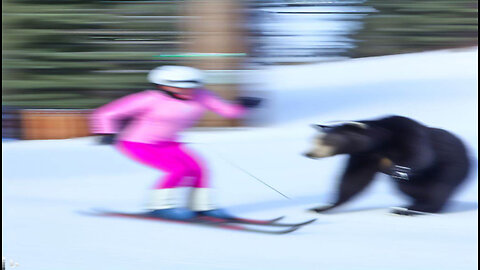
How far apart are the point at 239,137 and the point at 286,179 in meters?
0.73

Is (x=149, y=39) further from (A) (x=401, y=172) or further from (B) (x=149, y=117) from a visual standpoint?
(A) (x=401, y=172)

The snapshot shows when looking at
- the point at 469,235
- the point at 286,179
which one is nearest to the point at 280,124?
the point at 286,179

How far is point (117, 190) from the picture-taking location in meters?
5.05

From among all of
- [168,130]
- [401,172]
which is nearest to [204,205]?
[168,130]

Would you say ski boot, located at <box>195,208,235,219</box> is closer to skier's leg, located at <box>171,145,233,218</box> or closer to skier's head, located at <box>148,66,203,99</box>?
skier's leg, located at <box>171,145,233,218</box>

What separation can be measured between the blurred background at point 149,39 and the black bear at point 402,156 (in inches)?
77.1

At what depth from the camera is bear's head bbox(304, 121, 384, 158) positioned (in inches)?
162

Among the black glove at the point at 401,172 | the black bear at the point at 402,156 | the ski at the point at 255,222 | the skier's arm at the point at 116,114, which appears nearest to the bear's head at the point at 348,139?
the black bear at the point at 402,156

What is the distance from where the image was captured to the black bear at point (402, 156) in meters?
4.11

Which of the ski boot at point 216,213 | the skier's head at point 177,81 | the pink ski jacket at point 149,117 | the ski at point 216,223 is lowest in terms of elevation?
the ski at point 216,223

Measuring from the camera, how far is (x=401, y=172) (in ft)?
13.6

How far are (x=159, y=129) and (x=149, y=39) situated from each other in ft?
6.81

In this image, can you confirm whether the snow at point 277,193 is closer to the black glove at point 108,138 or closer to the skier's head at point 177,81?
the black glove at point 108,138

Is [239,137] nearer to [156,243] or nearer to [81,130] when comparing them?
[81,130]
